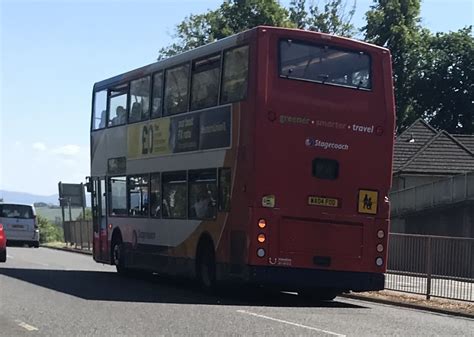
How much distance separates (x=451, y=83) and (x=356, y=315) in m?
43.7

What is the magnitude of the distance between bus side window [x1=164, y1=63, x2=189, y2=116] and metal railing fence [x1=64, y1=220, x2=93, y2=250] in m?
22.7

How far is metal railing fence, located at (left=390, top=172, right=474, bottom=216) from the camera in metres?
29.5

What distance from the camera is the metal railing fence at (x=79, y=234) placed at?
39.7 metres

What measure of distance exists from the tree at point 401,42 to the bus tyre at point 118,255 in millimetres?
36743

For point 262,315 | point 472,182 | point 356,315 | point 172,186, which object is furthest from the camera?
point 472,182

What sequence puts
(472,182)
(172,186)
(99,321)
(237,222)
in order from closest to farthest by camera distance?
(99,321)
(237,222)
(172,186)
(472,182)

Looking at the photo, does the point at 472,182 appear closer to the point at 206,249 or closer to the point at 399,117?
the point at 206,249

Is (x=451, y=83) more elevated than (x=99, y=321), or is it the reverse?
(x=451, y=83)

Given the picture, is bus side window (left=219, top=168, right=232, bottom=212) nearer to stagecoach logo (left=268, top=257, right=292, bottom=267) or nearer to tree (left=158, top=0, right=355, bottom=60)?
stagecoach logo (left=268, top=257, right=292, bottom=267)

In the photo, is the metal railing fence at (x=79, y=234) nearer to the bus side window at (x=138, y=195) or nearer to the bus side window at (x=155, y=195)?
the bus side window at (x=138, y=195)

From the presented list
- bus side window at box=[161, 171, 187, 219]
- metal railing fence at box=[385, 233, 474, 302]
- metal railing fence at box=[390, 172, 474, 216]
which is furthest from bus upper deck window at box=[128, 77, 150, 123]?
metal railing fence at box=[390, 172, 474, 216]

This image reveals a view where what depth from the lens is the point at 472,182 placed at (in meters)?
29.2

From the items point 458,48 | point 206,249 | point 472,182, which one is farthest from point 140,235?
point 458,48

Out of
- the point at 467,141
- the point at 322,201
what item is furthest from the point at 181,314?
the point at 467,141
